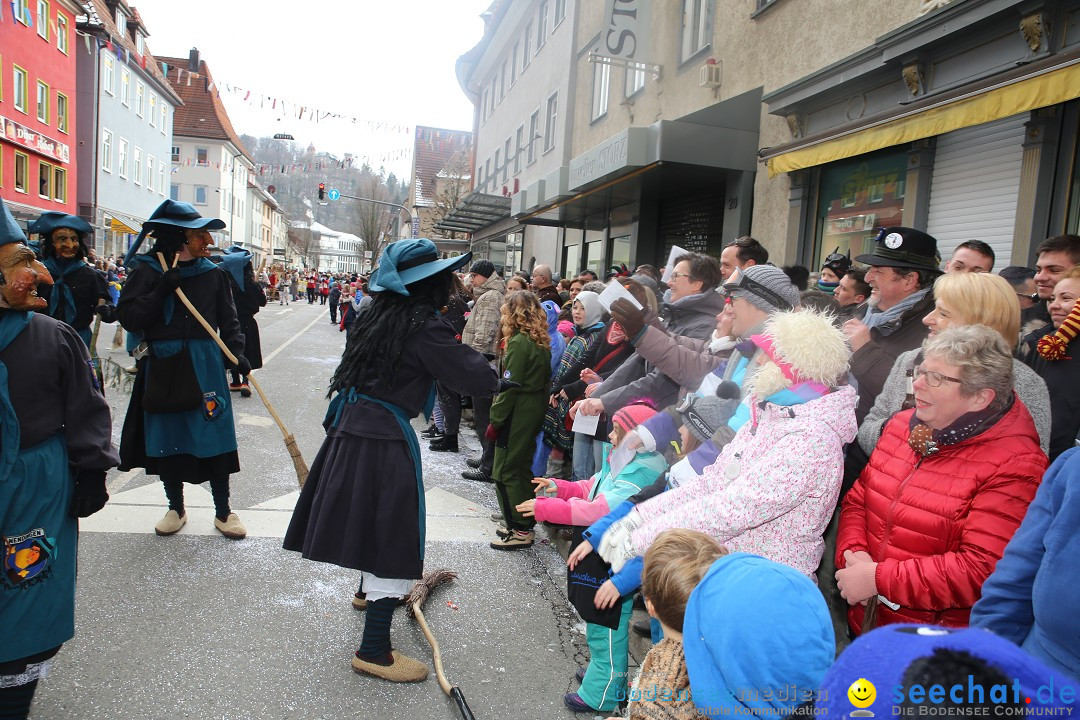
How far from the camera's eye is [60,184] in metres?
28.3

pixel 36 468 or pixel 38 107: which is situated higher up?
pixel 38 107

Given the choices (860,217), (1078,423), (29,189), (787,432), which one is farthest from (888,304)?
(29,189)

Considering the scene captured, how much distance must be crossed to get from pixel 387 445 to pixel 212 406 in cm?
195

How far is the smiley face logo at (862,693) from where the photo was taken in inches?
39.9

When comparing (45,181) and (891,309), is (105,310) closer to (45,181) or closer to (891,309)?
(891,309)

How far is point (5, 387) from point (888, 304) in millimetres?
4082

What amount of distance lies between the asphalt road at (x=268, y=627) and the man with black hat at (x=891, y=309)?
198 centimetres

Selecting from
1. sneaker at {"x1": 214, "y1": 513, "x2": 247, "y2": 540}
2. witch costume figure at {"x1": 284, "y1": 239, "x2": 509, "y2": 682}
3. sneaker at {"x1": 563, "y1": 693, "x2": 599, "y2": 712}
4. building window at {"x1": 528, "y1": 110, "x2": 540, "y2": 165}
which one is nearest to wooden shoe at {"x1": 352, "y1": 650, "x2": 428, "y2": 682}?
witch costume figure at {"x1": 284, "y1": 239, "x2": 509, "y2": 682}

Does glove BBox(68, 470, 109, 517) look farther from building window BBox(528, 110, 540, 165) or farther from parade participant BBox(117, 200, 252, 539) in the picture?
building window BBox(528, 110, 540, 165)

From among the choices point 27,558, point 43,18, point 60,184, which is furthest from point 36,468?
point 60,184

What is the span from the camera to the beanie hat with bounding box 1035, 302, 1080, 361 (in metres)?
2.78

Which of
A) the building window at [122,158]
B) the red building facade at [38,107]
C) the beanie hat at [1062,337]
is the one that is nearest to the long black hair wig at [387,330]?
the beanie hat at [1062,337]

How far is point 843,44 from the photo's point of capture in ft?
23.3

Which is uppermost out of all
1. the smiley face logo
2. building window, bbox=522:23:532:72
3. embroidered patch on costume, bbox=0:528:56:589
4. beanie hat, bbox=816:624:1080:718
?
building window, bbox=522:23:532:72
